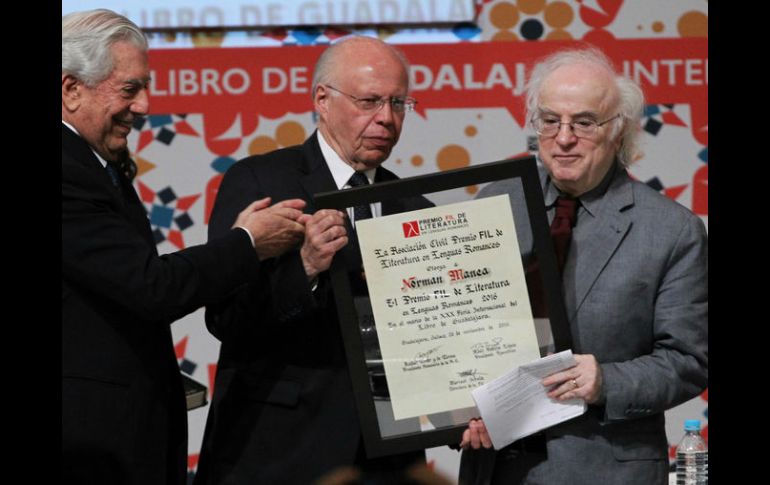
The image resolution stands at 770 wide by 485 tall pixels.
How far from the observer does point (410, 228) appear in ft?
7.98

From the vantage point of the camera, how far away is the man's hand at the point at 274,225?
247 cm

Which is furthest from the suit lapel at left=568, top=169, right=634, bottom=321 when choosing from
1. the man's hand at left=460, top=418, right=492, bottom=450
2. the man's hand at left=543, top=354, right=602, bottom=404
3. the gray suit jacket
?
the man's hand at left=460, top=418, right=492, bottom=450

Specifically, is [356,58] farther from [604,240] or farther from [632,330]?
[632,330]

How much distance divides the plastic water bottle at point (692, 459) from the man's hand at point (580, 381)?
100cm

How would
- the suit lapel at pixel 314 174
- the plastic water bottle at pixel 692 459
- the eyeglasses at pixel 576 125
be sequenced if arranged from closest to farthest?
the eyeglasses at pixel 576 125
the suit lapel at pixel 314 174
the plastic water bottle at pixel 692 459

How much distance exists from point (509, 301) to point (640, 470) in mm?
514

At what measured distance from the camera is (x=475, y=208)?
244 centimetres

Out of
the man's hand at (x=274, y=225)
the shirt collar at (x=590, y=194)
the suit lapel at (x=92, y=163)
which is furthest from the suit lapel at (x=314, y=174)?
the shirt collar at (x=590, y=194)

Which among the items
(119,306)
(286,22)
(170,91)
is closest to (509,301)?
(119,306)

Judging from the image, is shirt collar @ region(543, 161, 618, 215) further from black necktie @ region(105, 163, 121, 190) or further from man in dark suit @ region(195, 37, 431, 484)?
black necktie @ region(105, 163, 121, 190)

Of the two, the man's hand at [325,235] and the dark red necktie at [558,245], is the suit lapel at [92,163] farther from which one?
the dark red necktie at [558,245]

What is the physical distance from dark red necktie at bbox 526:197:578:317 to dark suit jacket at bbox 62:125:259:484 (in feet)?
2.13

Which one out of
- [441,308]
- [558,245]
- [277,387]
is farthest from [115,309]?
[558,245]

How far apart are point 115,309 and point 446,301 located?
0.76m
